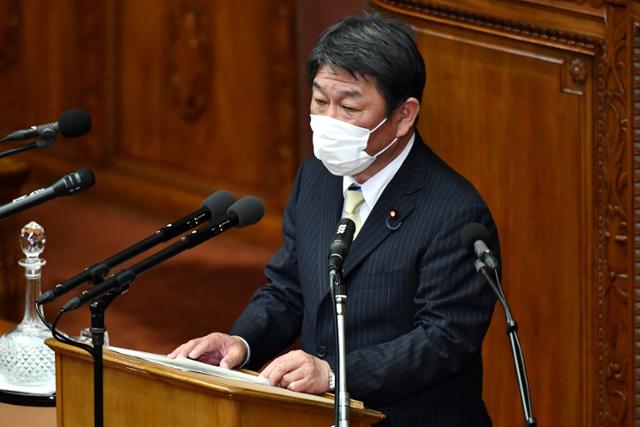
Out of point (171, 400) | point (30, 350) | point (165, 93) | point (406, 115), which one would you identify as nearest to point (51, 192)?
point (171, 400)

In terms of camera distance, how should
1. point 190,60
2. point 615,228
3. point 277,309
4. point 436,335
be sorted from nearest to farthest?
point 436,335, point 277,309, point 615,228, point 190,60

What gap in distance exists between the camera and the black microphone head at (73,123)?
3.39 m

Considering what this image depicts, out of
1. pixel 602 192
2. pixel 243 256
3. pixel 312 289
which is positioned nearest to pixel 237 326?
pixel 312 289

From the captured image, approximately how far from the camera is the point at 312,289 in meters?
3.51

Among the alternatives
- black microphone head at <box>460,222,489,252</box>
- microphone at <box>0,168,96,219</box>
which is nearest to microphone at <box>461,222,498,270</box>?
black microphone head at <box>460,222,489,252</box>

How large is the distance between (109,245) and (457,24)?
3.41 metres

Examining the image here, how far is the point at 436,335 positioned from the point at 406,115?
541mm

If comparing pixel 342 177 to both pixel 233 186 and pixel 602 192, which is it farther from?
pixel 233 186

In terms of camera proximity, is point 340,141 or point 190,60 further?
point 190,60

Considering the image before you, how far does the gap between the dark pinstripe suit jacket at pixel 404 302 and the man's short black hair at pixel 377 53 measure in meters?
0.21

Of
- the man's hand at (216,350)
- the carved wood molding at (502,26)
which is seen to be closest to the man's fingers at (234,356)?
the man's hand at (216,350)

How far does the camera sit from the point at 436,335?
3277 mm

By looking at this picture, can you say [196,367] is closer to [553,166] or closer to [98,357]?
[98,357]

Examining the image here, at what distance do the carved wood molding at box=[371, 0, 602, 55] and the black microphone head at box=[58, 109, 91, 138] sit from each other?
5.41 feet
